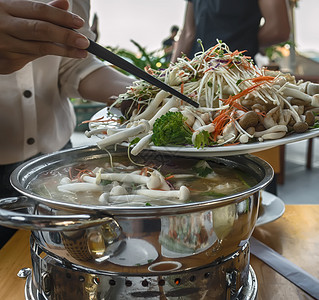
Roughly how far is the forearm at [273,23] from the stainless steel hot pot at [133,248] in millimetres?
1767

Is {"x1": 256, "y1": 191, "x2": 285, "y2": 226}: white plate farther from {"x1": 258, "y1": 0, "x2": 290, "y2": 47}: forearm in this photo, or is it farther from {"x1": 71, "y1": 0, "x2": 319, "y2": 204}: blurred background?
{"x1": 71, "y1": 0, "x2": 319, "y2": 204}: blurred background

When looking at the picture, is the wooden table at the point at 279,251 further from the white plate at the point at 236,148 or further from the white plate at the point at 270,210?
the white plate at the point at 236,148

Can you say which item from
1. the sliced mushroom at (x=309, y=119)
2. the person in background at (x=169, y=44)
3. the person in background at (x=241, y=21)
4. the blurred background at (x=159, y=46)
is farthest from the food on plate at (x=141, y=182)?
the person in background at (x=169, y=44)

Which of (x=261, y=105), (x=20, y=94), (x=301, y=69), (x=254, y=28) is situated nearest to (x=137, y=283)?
(x=261, y=105)

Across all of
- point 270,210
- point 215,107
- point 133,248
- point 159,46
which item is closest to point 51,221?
point 133,248

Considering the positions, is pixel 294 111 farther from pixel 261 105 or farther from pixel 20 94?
pixel 20 94

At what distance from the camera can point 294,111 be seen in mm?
1061

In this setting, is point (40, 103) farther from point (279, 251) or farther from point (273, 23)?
point (273, 23)

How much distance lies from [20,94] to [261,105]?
946 mm

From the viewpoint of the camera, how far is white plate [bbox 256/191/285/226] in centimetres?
121

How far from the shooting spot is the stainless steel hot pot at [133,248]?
0.63 meters

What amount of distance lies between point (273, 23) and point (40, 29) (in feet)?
6.19

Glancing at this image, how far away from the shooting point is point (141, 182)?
85cm

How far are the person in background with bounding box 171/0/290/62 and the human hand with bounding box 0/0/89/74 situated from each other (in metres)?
1.36
